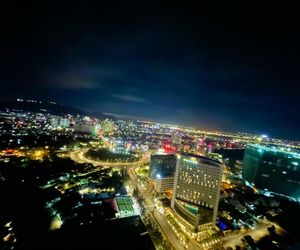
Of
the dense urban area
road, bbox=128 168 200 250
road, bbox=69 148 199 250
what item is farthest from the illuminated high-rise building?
road, bbox=69 148 199 250

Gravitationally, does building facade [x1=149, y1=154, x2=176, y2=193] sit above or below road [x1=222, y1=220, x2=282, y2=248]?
above

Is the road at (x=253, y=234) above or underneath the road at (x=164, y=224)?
above

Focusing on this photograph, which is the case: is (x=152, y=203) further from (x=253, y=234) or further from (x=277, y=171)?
(x=277, y=171)

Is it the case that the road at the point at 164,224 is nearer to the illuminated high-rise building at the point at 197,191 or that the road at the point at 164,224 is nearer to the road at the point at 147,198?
the road at the point at 147,198

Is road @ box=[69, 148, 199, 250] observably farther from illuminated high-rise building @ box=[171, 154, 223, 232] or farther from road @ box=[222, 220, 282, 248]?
road @ box=[222, 220, 282, 248]

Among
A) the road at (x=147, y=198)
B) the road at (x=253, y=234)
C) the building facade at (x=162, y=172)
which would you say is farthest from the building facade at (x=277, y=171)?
the road at (x=147, y=198)

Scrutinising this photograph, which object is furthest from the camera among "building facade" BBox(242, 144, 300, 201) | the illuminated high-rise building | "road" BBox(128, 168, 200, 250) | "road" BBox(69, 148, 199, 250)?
"building facade" BBox(242, 144, 300, 201)

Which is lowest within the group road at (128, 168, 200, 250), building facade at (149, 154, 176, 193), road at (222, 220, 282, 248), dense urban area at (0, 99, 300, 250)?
road at (128, 168, 200, 250)
